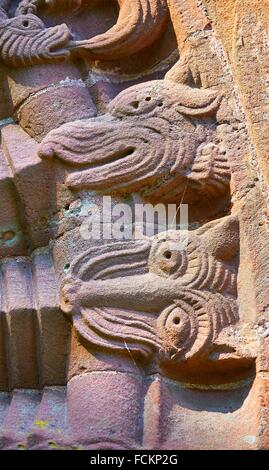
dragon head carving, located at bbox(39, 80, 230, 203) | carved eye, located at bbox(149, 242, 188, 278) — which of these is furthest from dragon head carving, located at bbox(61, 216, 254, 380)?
dragon head carving, located at bbox(39, 80, 230, 203)

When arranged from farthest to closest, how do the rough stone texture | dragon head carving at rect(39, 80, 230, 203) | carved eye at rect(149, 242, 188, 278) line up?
dragon head carving at rect(39, 80, 230, 203), carved eye at rect(149, 242, 188, 278), the rough stone texture

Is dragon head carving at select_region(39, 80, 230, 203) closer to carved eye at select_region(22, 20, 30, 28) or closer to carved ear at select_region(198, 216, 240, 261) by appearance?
carved ear at select_region(198, 216, 240, 261)

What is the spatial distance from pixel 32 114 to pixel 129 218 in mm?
446

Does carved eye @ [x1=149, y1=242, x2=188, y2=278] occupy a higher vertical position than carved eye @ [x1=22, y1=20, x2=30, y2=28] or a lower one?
lower

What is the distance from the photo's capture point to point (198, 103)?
132 inches

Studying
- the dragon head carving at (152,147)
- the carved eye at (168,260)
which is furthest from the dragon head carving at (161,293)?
the dragon head carving at (152,147)

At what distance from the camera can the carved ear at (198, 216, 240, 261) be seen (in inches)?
126

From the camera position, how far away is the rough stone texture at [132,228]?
10.1 feet

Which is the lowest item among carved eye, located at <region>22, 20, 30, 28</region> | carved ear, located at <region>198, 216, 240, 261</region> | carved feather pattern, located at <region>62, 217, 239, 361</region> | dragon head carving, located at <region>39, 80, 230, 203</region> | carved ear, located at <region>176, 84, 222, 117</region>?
carved feather pattern, located at <region>62, 217, 239, 361</region>

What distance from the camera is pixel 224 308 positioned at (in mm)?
3139

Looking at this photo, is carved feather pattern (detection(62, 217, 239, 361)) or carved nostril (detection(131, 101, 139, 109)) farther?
carved nostril (detection(131, 101, 139, 109))

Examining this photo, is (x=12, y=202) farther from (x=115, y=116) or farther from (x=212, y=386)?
(x=212, y=386)

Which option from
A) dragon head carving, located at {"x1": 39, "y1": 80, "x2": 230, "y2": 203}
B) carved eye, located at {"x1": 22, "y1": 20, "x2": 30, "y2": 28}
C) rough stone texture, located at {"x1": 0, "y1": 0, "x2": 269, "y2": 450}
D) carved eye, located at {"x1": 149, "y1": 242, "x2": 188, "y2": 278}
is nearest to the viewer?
rough stone texture, located at {"x1": 0, "y1": 0, "x2": 269, "y2": 450}

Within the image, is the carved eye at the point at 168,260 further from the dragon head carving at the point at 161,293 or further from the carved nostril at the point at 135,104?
the carved nostril at the point at 135,104
